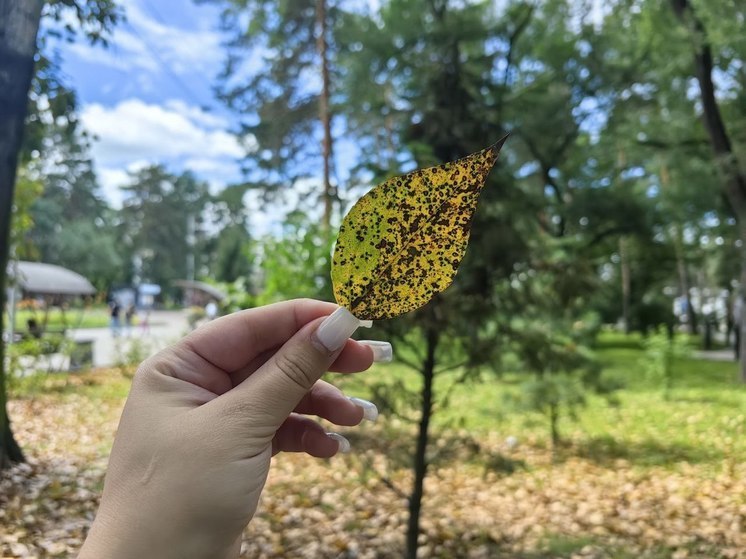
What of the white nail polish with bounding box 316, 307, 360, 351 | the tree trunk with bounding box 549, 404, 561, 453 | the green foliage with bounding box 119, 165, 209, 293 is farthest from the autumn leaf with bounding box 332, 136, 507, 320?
the green foliage with bounding box 119, 165, 209, 293

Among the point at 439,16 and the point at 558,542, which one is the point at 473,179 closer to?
the point at 439,16

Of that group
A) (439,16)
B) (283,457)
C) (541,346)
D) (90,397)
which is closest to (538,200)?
(541,346)

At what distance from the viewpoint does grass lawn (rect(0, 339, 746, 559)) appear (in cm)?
285

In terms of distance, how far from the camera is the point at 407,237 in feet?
2.23

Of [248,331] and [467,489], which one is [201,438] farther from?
[467,489]

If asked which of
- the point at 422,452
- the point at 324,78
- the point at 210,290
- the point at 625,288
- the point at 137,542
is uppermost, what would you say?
→ the point at 324,78

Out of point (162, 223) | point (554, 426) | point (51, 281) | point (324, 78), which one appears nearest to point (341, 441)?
point (554, 426)

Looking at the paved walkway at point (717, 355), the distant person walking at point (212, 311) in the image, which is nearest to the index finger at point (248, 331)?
the distant person walking at point (212, 311)

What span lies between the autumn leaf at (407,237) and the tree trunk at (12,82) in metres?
3.06

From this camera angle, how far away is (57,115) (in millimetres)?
3830

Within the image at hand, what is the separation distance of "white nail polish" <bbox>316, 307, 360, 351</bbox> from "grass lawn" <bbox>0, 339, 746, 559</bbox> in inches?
79.3

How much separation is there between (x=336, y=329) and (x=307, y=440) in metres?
0.34

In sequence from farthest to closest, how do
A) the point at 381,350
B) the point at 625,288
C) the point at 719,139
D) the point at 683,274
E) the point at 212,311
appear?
the point at 625,288
the point at 683,274
the point at 212,311
the point at 719,139
the point at 381,350

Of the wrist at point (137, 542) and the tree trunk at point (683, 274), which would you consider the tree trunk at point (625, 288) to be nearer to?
the tree trunk at point (683, 274)
